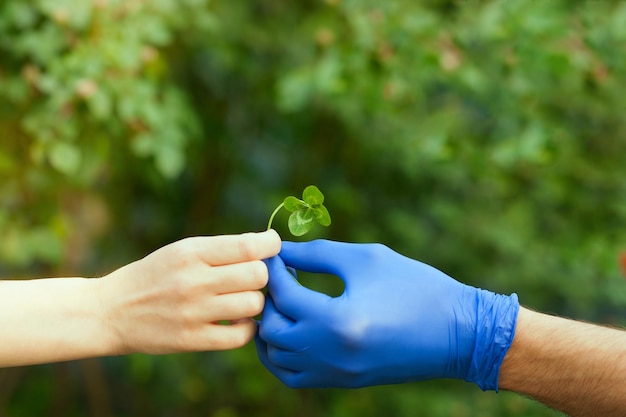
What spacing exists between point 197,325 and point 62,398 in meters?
1.86

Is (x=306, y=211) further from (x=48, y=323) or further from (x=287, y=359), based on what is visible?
(x=48, y=323)

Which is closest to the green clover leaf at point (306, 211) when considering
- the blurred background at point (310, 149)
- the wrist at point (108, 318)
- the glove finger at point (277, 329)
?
the glove finger at point (277, 329)

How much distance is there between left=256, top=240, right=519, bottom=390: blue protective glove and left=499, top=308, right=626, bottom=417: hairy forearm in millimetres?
34

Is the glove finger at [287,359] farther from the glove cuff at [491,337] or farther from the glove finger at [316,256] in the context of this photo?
the glove cuff at [491,337]

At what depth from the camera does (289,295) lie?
3.81ft

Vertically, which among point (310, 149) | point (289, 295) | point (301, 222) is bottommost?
point (289, 295)

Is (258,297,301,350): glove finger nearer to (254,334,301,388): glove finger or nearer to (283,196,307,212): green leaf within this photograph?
(254,334,301,388): glove finger

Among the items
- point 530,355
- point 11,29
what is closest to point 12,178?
point 11,29

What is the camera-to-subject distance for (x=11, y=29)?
1821 millimetres

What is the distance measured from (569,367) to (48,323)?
873 mm

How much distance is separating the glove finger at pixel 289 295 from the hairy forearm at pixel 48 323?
0.97 feet

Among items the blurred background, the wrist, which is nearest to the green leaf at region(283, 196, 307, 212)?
the wrist

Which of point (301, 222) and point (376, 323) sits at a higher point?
point (301, 222)

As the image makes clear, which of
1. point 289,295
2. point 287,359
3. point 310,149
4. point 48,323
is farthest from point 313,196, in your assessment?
point 310,149
